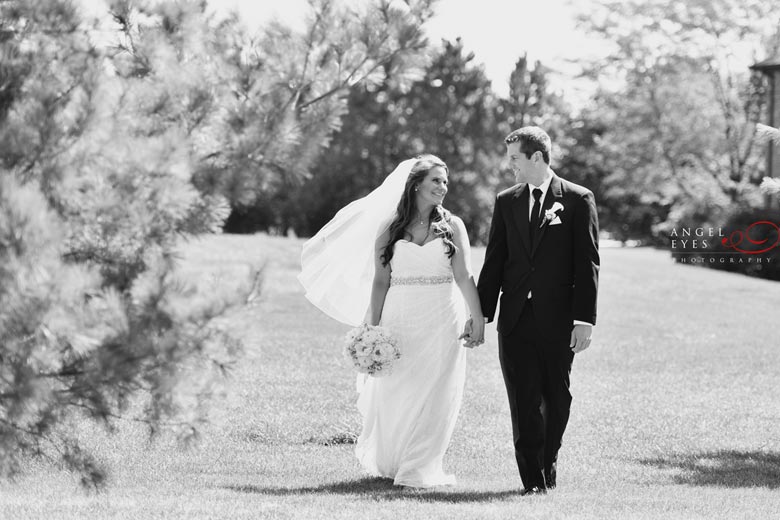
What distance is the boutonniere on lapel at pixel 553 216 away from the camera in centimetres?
697

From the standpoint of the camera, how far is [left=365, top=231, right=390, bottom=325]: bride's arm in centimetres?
780

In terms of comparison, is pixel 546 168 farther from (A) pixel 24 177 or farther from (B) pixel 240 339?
(A) pixel 24 177

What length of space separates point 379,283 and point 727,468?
3371 mm

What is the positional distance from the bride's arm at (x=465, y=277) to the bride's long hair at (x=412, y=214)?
0.04 meters

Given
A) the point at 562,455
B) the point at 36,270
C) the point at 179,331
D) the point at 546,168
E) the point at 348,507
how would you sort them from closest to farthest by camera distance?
the point at 36,270, the point at 179,331, the point at 348,507, the point at 546,168, the point at 562,455

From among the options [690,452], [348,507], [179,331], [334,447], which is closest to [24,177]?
[179,331]

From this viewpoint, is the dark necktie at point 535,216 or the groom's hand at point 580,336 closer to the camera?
the groom's hand at point 580,336

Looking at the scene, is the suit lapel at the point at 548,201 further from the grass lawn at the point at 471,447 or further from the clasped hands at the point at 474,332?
the grass lawn at the point at 471,447

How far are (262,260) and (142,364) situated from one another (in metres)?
0.64

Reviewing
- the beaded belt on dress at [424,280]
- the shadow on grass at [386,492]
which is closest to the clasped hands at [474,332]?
the beaded belt on dress at [424,280]

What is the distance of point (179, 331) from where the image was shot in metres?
4.20

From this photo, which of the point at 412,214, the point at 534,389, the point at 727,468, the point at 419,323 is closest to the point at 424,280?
the point at 419,323

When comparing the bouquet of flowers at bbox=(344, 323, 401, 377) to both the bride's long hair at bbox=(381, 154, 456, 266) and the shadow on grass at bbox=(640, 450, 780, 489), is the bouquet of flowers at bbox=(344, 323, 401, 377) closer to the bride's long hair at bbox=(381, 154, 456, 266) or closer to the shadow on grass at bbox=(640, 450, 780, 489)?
the bride's long hair at bbox=(381, 154, 456, 266)

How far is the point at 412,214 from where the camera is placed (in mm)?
7738
